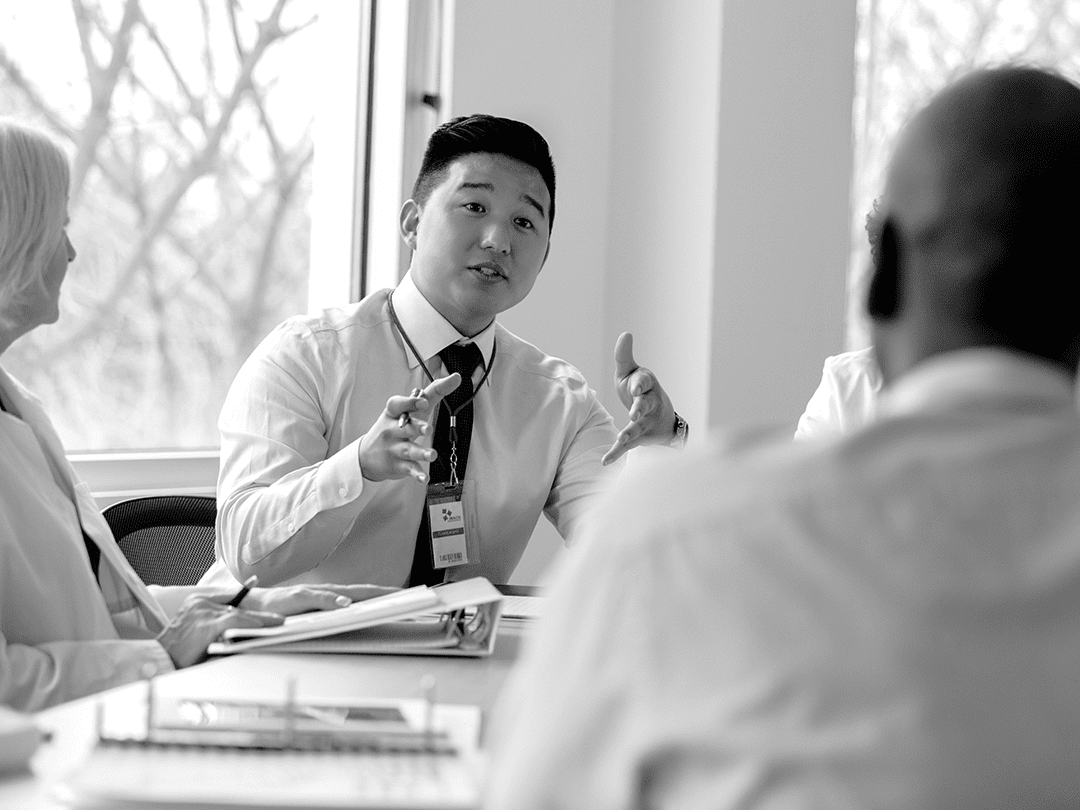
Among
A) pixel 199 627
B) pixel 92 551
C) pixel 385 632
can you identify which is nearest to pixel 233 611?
pixel 199 627

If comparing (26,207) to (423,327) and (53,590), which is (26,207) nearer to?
(53,590)

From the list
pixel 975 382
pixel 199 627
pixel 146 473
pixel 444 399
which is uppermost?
pixel 975 382

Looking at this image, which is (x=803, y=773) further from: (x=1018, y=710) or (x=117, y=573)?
(x=117, y=573)

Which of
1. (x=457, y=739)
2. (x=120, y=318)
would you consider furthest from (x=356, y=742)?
(x=120, y=318)

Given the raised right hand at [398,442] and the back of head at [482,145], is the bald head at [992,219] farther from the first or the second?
the back of head at [482,145]

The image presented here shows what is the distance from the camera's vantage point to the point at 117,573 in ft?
6.48

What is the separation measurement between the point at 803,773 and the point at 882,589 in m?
0.11

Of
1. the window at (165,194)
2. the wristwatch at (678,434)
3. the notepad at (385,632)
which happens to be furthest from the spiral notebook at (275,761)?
the window at (165,194)

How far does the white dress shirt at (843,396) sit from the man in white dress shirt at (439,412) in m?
0.45

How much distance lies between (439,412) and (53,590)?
1048 mm

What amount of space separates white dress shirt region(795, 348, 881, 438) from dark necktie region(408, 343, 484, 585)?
809 mm

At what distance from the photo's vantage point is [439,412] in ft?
8.73

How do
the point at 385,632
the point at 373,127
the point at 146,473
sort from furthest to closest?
the point at 373,127
the point at 146,473
the point at 385,632

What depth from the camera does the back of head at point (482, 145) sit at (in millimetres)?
2783
